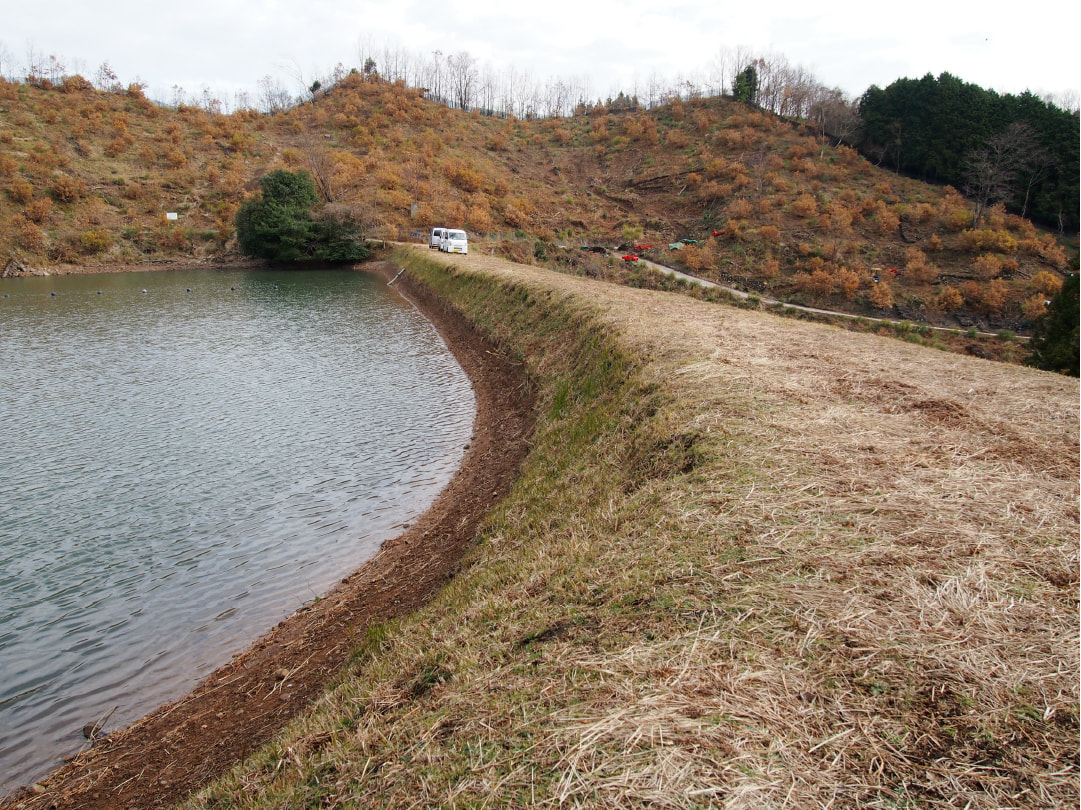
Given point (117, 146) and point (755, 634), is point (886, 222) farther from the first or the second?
point (117, 146)

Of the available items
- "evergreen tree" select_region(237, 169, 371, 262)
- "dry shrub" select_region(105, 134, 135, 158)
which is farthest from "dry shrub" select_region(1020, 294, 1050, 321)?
"dry shrub" select_region(105, 134, 135, 158)

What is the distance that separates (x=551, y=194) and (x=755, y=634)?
7577cm

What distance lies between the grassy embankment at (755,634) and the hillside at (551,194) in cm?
3400

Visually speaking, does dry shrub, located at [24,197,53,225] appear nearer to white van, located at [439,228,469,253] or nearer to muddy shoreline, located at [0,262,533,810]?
white van, located at [439,228,469,253]

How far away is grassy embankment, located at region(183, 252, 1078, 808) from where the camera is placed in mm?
2508

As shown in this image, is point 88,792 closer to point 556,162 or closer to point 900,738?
point 900,738

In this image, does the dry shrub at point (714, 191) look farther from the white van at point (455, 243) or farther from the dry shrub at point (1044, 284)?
the white van at point (455, 243)

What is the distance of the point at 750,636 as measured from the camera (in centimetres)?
327

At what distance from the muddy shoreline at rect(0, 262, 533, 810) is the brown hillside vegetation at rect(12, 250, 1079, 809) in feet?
0.27

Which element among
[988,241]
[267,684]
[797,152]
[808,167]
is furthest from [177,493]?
[797,152]

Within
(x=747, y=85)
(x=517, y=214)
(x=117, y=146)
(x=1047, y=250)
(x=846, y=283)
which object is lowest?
(x=846, y=283)

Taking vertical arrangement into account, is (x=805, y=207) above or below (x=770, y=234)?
above

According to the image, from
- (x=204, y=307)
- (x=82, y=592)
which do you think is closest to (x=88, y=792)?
(x=82, y=592)

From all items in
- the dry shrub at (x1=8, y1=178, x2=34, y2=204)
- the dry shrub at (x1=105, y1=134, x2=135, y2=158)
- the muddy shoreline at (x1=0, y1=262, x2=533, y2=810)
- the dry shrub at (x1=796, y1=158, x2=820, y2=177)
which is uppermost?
the dry shrub at (x1=796, y1=158, x2=820, y2=177)
